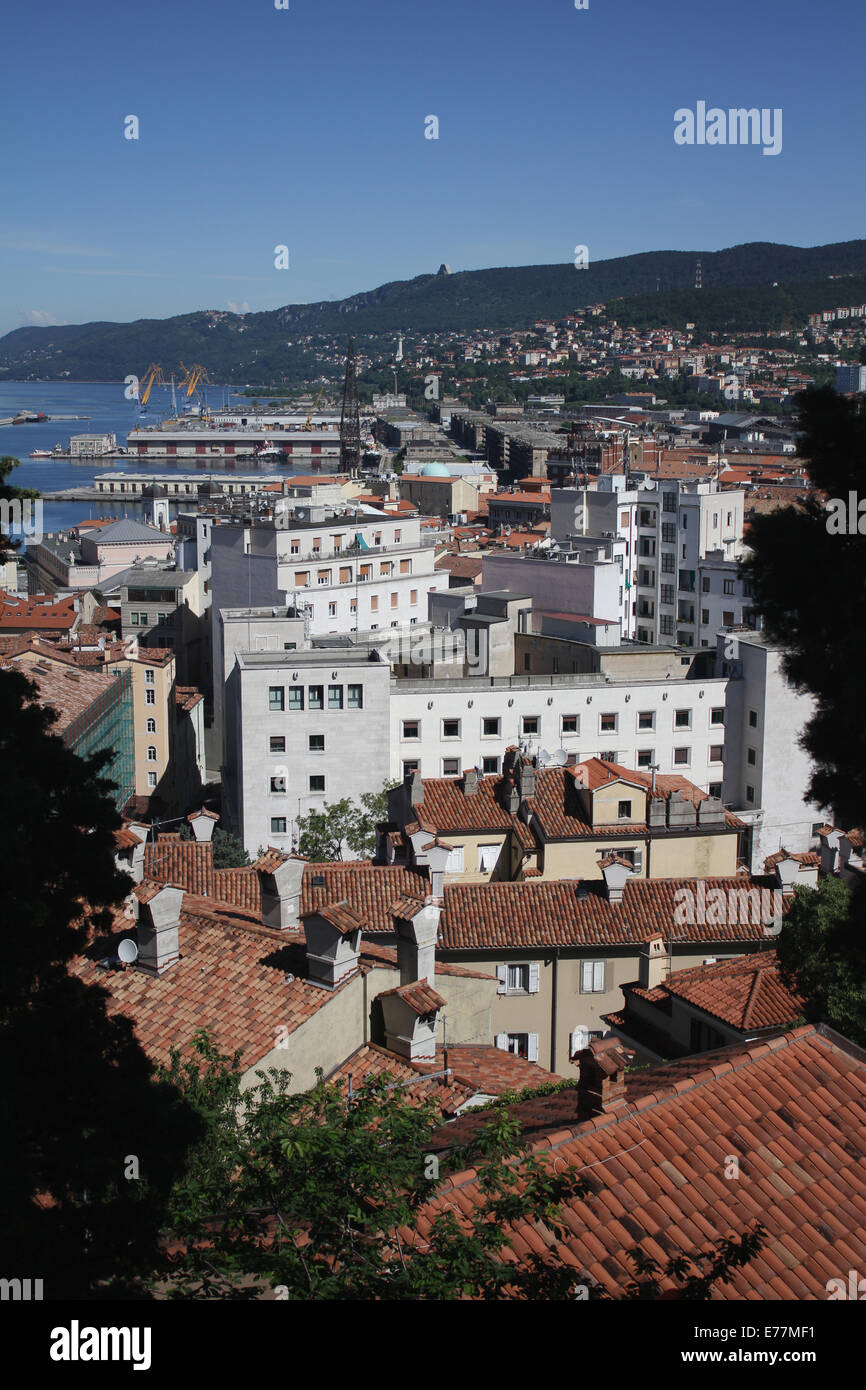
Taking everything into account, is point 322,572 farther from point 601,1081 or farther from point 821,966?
point 601,1081

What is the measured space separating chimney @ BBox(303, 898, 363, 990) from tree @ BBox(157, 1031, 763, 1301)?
362 cm

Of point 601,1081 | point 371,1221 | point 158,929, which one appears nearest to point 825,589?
point 371,1221

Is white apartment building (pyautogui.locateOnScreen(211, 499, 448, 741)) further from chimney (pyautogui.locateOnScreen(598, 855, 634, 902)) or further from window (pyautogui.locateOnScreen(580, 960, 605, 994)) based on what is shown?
window (pyautogui.locateOnScreen(580, 960, 605, 994))

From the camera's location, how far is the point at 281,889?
14.3 meters

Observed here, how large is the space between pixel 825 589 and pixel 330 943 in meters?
6.79

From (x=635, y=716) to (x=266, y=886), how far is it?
66.3ft

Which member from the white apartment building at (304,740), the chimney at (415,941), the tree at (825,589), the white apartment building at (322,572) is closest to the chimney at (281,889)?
the chimney at (415,941)

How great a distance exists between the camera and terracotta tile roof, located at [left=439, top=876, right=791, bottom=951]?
18.4m

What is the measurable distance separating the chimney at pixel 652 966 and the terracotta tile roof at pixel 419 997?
523cm

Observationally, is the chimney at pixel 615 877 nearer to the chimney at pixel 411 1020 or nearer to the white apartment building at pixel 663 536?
the chimney at pixel 411 1020

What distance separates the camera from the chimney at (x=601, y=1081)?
942cm

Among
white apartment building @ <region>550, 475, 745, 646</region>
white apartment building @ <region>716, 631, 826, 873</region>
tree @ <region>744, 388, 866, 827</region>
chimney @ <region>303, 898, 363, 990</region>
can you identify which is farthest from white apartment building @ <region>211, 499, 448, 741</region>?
tree @ <region>744, 388, 866, 827</region>

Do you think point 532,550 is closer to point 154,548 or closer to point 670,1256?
point 154,548

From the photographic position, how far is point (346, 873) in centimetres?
1839
